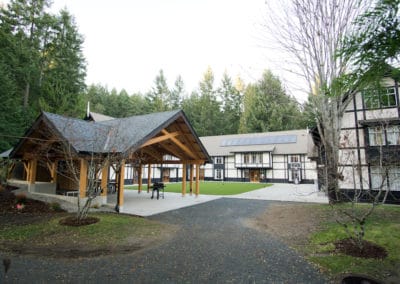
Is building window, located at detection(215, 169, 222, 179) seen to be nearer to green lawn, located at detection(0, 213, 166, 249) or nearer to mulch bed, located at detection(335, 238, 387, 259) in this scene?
green lawn, located at detection(0, 213, 166, 249)

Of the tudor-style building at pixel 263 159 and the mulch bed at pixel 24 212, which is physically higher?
the tudor-style building at pixel 263 159

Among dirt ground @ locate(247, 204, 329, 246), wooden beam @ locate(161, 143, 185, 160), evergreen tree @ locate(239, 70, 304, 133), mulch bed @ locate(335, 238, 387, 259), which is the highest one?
A: evergreen tree @ locate(239, 70, 304, 133)

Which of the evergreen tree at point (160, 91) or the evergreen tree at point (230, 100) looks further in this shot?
the evergreen tree at point (230, 100)

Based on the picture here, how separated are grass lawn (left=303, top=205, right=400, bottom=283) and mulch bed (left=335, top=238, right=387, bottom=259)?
0.13 meters

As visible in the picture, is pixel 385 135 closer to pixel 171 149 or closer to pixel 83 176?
pixel 171 149

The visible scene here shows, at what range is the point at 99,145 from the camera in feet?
31.3

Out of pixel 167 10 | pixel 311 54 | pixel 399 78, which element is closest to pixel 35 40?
pixel 167 10

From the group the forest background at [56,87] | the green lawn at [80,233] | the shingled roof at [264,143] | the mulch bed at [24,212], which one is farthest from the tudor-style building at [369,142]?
the mulch bed at [24,212]

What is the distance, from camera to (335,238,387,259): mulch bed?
4828 millimetres

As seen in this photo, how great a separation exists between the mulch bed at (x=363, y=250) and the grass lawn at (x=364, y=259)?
5.2 inches

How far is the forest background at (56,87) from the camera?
18688mm

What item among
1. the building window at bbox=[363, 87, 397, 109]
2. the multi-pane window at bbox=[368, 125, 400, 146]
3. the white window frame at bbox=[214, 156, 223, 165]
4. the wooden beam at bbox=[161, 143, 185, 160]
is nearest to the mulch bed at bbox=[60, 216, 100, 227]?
the wooden beam at bbox=[161, 143, 185, 160]

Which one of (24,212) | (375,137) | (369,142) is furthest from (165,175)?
(375,137)

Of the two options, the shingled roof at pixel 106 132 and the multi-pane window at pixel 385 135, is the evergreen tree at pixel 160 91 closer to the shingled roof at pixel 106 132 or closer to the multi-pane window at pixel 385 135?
the shingled roof at pixel 106 132
